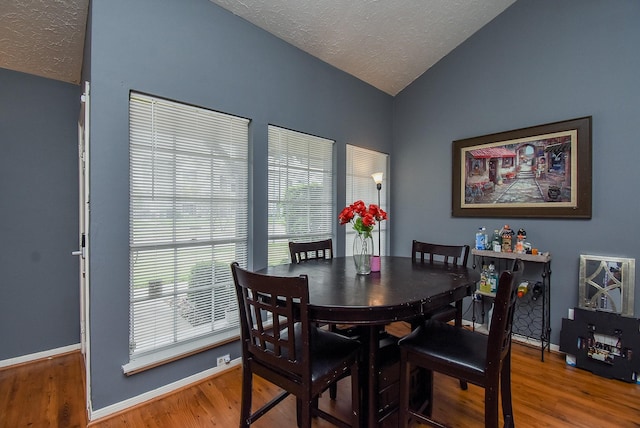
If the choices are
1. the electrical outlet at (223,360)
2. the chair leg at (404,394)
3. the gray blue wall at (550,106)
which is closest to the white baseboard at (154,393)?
the electrical outlet at (223,360)

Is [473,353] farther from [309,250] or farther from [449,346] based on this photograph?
[309,250]

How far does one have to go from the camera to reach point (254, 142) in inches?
102

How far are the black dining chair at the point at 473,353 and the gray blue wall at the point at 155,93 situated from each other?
153 centimetres

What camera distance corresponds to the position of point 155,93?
6.70 ft

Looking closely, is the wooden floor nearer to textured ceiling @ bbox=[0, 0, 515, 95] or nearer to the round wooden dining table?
the round wooden dining table

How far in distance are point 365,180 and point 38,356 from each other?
3.72 m

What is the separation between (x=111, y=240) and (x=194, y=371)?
1.14 meters

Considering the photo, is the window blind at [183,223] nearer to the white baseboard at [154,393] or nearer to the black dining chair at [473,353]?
the white baseboard at [154,393]

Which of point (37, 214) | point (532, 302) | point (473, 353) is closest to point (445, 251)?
point (473, 353)

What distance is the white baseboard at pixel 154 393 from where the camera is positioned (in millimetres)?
1814

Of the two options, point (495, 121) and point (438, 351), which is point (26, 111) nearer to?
point (438, 351)

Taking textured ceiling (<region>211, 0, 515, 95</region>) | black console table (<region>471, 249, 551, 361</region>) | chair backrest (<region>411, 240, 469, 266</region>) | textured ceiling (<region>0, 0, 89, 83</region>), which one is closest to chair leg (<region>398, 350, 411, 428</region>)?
chair backrest (<region>411, 240, 469, 266</region>)

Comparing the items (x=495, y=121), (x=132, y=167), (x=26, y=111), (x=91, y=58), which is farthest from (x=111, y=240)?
(x=495, y=121)

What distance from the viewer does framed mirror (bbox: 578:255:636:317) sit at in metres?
2.38
